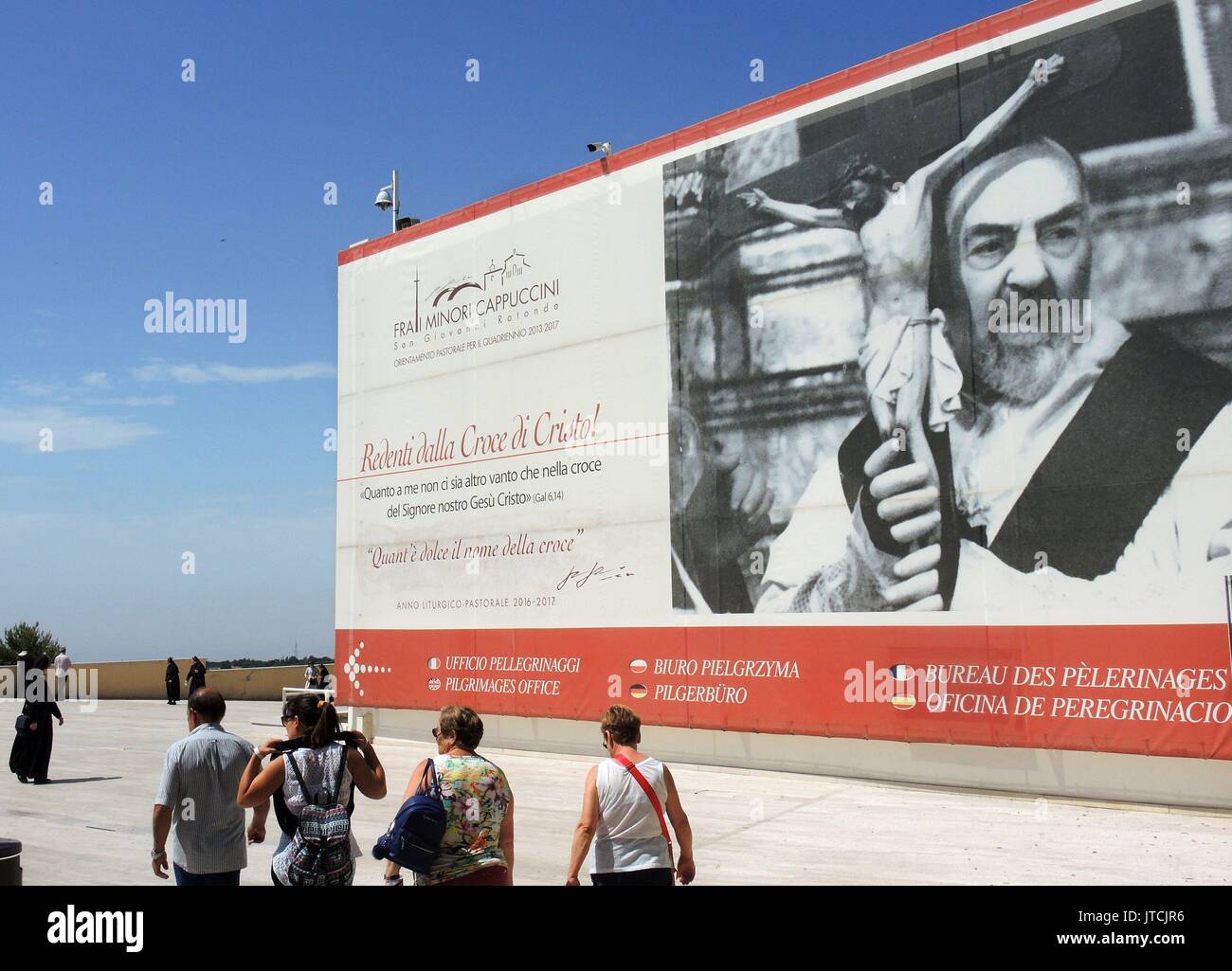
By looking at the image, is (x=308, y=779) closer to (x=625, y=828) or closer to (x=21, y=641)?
(x=625, y=828)

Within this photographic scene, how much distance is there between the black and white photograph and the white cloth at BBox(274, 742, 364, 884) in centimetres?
1098

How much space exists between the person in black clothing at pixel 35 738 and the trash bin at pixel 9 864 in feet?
38.0

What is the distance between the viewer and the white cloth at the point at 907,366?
593 inches

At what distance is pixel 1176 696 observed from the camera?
12.9 m

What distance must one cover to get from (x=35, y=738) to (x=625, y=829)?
14025 mm

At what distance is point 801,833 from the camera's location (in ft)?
40.5

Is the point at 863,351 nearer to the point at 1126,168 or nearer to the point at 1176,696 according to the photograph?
the point at 1126,168

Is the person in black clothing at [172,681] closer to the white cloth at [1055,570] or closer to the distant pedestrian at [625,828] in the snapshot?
the white cloth at [1055,570]

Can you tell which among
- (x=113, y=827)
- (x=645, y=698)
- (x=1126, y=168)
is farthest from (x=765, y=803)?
(x=1126, y=168)

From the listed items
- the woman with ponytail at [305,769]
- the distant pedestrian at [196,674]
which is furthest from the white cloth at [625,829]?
the distant pedestrian at [196,674]

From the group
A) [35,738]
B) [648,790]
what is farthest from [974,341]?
[35,738]

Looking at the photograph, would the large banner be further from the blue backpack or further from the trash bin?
the trash bin

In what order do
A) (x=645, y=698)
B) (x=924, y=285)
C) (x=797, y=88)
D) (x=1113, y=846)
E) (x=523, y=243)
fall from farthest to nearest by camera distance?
(x=523, y=243) → (x=645, y=698) → (x=797, y=88) → (x=924, y=285) → (x=1113, y=846)

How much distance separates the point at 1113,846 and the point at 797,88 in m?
11.7
